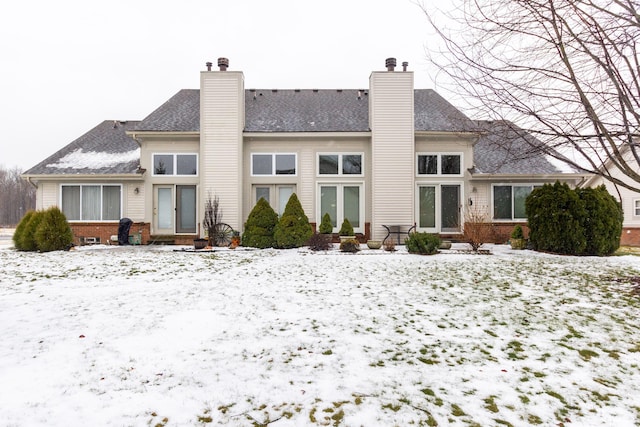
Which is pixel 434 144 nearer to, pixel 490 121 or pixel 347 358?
pixel 490 121

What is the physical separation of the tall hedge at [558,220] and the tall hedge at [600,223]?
215 mm

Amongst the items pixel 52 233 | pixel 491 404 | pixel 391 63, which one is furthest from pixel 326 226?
pixel 491 404

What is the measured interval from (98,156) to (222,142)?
5840 millimetres

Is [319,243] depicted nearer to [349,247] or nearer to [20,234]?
[349,247]

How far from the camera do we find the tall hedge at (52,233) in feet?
34.0

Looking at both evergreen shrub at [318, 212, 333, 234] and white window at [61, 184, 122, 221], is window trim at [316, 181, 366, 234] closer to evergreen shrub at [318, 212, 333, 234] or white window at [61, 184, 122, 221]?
evergreen shrub at [318, 212, 333, 234]

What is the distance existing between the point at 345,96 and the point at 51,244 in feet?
42.8

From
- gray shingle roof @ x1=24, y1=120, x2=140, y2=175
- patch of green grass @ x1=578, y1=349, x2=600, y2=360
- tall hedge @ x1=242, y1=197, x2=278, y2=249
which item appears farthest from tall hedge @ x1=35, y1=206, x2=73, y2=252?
patch of green grass @ x1=578, y1=349, x2=600, y2=360

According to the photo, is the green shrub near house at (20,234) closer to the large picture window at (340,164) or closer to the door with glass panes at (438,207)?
the large picture window at (340,164)

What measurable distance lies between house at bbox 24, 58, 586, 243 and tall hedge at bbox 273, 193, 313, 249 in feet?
6.42

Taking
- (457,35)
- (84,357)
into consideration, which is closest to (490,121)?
(457,35)

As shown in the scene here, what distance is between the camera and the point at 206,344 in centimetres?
320

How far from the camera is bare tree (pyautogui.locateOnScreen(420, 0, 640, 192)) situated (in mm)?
4330

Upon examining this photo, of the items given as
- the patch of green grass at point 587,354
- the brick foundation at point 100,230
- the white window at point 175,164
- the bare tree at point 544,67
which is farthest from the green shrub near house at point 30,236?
the patch of green grass at point 587,354
